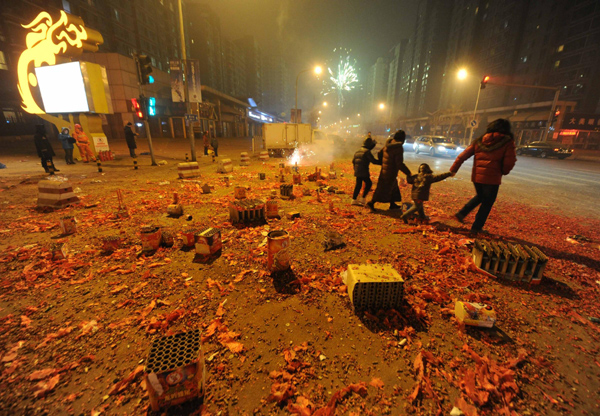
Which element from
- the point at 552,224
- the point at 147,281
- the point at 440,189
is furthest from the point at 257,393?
the point at 440,189

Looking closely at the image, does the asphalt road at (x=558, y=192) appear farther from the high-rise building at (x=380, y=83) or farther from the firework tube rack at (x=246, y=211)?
the high-rise building at (x=380, y=83)

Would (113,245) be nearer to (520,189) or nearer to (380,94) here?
(520,189)

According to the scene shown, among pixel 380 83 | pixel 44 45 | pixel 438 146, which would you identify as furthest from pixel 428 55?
pixel 44 45

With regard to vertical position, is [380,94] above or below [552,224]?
above

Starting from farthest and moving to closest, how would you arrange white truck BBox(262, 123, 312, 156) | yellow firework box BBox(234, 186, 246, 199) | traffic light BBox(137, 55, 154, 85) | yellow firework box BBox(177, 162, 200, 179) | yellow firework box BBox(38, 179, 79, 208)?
1. white truck BBox(262, 123, 312, 156)
2. traffic light BBox(137, 55, 154, 85)
3. yellow firework box BBox(177, 162, 200, 179)
4. yellow firework box BBox(234, 186, 246, 199)
5. yellow firework box BBox(38, 179, 79, 208)

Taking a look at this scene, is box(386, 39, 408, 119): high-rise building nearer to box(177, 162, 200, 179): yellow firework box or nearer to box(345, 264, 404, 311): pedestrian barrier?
box(177, 162, 200, 179): yellow firework box

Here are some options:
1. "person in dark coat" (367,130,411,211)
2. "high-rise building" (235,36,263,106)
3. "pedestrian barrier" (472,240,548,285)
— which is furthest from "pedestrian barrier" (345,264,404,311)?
"high-rise building" (235,36,263,106)

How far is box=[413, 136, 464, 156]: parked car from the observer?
76.2ft

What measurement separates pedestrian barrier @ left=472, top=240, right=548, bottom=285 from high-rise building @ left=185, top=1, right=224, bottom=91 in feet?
284

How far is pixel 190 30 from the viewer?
3078 inches

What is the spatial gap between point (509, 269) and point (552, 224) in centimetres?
446

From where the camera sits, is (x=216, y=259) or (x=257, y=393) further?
(x=216, y=259)

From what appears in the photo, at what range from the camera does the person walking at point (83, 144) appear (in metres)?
16.0

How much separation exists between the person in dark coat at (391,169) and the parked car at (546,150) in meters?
30.1
